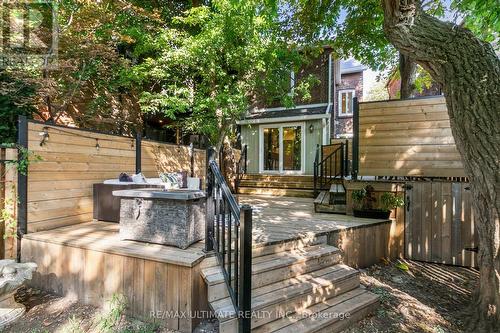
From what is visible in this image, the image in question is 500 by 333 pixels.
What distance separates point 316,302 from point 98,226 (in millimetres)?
3208

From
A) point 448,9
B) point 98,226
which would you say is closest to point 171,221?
point 98,226

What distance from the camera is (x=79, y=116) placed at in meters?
7.29

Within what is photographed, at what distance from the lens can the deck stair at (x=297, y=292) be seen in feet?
8.01

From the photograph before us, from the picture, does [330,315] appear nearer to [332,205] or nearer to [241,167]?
[332,205]

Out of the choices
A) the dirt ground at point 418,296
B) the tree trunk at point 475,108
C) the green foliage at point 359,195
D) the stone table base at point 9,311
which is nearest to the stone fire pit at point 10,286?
the stone table base at point 9,311

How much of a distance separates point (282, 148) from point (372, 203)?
20.5 ft

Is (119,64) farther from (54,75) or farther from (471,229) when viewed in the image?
(471,229)

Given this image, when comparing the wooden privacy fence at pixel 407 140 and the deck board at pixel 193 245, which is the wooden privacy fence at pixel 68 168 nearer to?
the deck board at pixel 193 245

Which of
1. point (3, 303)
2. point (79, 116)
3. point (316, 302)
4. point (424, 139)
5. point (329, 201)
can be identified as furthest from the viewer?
point (79, 116)

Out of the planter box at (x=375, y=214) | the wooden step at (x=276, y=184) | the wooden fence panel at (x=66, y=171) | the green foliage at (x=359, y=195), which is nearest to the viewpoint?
the wooden fence panel at (x=66, y=171)

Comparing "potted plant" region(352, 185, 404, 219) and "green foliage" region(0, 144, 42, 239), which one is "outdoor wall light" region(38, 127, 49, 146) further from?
"potted plant" region(352, 185, 404, 219)

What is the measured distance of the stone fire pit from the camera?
253cm

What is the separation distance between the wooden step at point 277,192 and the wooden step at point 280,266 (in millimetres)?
4690

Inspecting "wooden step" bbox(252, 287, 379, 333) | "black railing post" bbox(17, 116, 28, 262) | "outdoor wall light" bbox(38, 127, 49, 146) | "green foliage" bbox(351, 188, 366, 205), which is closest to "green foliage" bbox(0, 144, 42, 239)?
"black railing post" bbox(17, 116, 28, 262)
